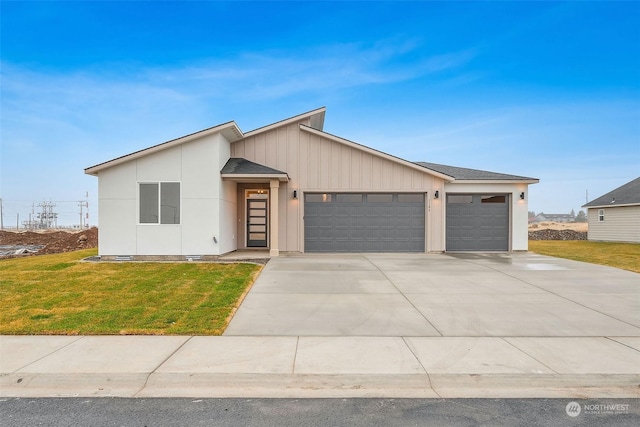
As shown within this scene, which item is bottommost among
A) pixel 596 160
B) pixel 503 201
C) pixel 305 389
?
pixel 305 389

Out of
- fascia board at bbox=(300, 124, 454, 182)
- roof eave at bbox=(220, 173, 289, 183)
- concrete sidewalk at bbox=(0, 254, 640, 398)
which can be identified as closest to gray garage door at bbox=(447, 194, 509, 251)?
fascia board at bbox=(300, 124, 454, 182)

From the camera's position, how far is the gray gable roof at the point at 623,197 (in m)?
22.3

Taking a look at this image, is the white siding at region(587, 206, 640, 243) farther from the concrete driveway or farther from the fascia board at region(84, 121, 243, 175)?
the fascia board at region(84, 121, 243, 175)

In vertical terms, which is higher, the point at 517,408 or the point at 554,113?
the point at 554,113

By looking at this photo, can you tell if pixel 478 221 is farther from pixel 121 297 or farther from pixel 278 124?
pixel 121 297

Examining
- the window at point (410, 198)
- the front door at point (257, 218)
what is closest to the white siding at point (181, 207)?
the front door at point (257, 218)

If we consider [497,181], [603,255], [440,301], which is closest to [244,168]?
[440,301]

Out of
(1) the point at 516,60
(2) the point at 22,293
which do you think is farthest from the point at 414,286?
(1) the point at 516,60

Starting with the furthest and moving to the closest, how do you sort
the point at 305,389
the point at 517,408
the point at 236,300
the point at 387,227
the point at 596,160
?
the point at 596,160, the point at 387,227, the point at 236,300, the point at 305,389, the point at 517,408

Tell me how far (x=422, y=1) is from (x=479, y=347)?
74.5 feet

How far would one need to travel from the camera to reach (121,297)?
6.98 m

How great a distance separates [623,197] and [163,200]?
1195 inches

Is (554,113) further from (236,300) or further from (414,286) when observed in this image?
(236,300)

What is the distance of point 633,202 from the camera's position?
2167 centimetres
